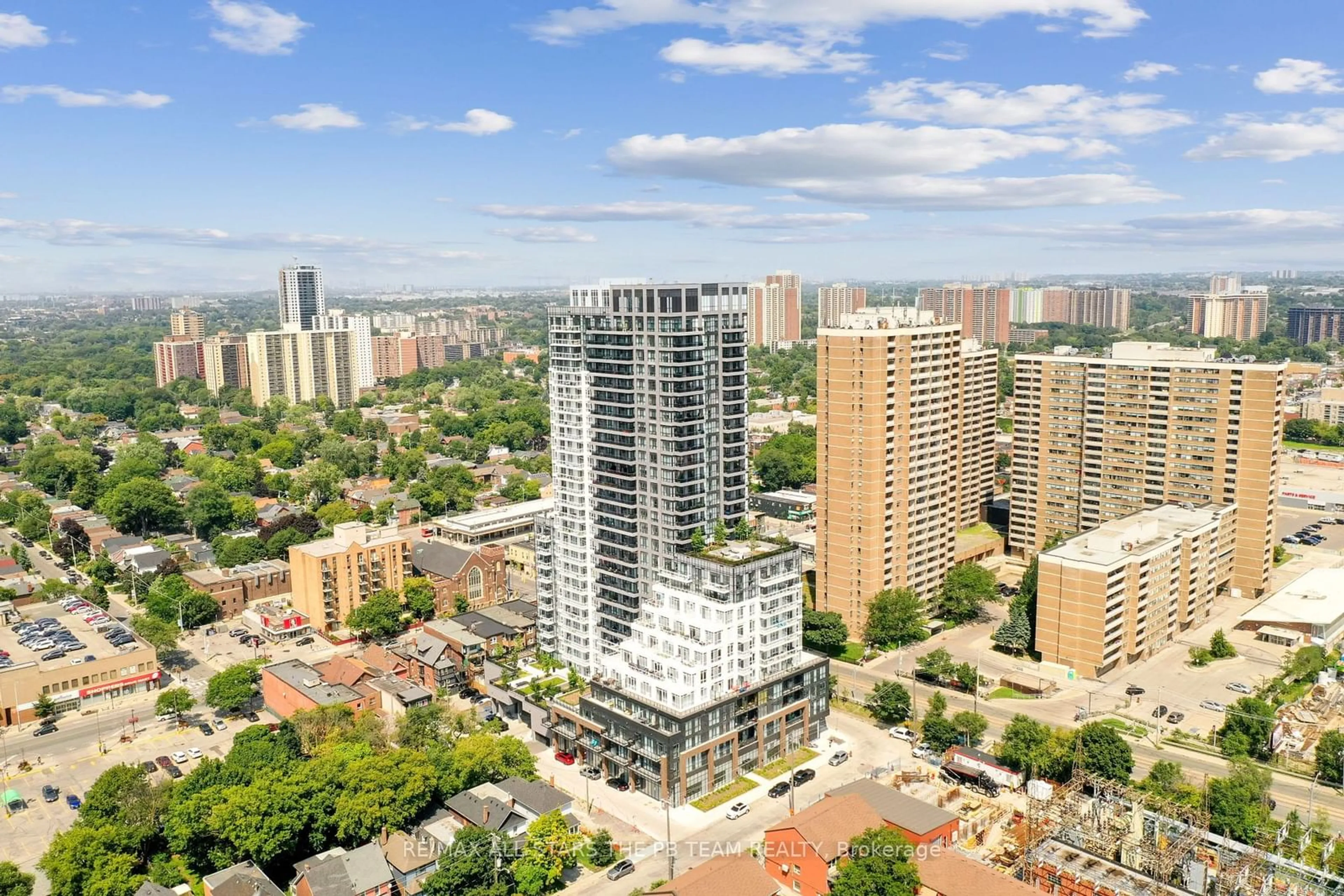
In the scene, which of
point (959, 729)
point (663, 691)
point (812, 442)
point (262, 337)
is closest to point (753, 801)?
point (663, 691)

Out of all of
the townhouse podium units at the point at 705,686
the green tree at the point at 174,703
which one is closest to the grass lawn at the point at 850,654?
the townhouse podium units at the point at 705,686

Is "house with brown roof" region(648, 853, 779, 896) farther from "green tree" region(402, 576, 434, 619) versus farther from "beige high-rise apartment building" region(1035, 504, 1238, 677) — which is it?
"green tree" region(402, 576, 434, 619)

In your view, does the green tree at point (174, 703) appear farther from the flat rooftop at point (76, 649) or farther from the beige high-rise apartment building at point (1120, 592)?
the beige high-rise apartment building at point (1120, 592)

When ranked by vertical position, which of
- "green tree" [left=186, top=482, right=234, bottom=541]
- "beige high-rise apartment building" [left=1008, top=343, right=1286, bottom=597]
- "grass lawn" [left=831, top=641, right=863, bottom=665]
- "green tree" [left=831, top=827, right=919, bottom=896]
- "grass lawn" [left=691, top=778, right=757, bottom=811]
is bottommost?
"grass lawn" [left=691, top=778, right=757, bottom=811]

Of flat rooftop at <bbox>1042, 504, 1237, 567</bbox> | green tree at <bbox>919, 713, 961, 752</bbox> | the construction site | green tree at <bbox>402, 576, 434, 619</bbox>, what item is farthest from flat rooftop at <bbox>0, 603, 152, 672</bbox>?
flat rooftop at <bbox>1042, 504, 1237, 567</bbox>

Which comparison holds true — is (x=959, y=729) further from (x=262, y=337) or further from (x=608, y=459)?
(x=262, y=337)

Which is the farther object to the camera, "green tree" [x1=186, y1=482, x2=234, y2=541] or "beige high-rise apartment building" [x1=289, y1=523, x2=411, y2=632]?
"green tree" [x1=186, y1=482, x2=234, y2=541]
